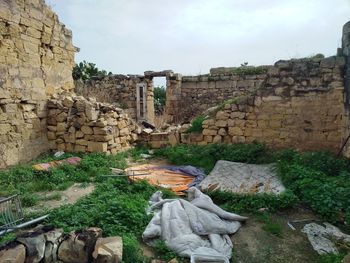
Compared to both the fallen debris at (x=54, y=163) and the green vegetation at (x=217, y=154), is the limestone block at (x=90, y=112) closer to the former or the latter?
the fallen debris at (x=54, y=163)

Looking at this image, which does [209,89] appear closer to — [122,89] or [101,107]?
[122,89]

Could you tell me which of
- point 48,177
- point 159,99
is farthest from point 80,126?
point 159,99

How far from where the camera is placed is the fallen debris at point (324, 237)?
378 cm

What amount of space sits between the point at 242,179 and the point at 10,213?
12.5 ft

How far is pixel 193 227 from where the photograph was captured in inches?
155

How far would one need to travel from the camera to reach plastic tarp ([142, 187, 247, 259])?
3.59m

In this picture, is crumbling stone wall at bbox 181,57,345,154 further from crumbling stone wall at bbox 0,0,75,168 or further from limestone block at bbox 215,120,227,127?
crumbling stone wall at bbox 0,0,75,168

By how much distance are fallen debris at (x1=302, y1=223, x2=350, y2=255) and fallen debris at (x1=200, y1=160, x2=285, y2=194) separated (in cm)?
87

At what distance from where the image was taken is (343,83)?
20.0 feet

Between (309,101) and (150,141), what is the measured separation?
4.10m

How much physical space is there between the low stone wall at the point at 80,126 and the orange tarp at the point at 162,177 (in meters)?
1.17

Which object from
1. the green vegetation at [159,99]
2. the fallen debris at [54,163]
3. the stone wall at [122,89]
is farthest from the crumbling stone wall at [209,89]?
the fallen debris at [54,163]

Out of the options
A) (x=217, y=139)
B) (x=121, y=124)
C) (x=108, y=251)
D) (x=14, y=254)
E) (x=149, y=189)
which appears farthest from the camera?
(x=121, y=124)

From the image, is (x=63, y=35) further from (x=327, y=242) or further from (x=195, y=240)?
(x=327, y=242)
